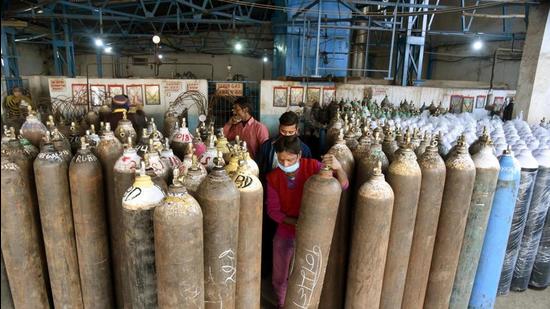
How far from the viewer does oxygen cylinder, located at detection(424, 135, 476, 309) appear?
7.11ft

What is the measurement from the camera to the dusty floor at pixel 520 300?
2.92 metres

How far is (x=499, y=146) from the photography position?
2883 millimetres

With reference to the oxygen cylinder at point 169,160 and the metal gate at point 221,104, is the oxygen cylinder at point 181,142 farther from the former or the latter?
the metal gate at point 221,104

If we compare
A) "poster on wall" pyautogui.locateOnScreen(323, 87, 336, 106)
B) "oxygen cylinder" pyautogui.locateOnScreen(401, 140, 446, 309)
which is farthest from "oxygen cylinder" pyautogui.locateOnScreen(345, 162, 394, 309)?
"poster on wall" pyautogui.locateOnScreen(323, 87, 336, 106)

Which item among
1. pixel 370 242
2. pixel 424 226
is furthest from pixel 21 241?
pixel 424 226

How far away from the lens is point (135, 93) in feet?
25.3

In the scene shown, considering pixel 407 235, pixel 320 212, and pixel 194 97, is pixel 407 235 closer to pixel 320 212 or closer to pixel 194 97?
pixel 320 212

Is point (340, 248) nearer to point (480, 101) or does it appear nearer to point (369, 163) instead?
point (369, 163)

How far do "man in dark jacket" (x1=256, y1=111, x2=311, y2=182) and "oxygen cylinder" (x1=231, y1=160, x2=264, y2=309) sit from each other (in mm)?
1188

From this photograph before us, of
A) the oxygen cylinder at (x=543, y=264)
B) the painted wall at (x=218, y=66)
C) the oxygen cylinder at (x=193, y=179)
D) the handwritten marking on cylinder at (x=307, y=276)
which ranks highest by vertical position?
Result: the painted wall at (x=218, y=66)

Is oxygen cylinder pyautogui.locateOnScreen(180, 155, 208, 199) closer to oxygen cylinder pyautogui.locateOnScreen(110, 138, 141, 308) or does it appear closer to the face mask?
oxygen cylinder pyautogui.locateOnScreen(110, 138, 141, 308)

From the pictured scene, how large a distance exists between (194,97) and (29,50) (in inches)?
719

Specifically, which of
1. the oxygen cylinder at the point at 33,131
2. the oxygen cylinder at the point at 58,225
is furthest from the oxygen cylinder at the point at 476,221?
the oxygen cylinder at the point at 33,131

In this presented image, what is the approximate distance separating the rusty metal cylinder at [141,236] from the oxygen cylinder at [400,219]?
1347mm
